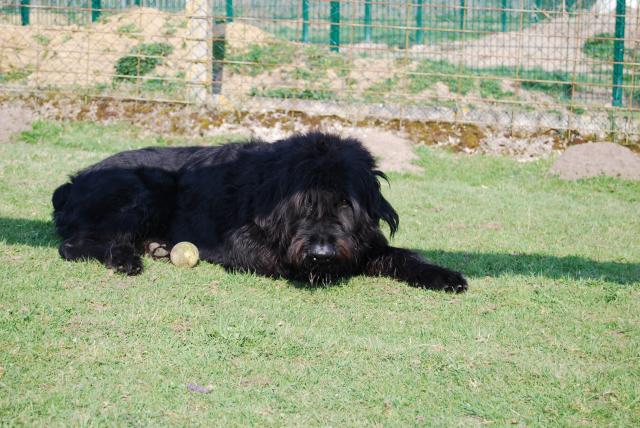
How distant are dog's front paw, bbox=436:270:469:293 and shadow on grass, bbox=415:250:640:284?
0.40 metres

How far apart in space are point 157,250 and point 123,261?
675 millimetres

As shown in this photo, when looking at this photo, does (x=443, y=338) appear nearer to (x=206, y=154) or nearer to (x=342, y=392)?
(x=342, y=392)

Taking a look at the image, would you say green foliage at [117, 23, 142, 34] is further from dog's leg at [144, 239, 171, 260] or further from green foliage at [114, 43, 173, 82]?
dog's leg at [144, 239, 171, 260]

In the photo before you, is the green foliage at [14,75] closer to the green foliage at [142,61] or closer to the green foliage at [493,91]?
the green foliage at [142,61]

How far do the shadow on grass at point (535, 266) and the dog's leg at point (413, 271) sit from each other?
43 cm

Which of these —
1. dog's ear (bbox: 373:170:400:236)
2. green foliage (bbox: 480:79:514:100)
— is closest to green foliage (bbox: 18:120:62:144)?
dog's ear (bbox: 373:170:400:236)

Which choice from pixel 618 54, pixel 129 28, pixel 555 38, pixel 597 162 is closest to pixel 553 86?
pixel 618 54

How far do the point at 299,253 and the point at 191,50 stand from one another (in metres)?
8.08

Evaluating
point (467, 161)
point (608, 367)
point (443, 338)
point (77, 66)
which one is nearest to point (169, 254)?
point (443, 338)

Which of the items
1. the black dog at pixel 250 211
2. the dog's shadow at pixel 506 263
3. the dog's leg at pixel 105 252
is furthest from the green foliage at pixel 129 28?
the dog's leg at pixel 105 252

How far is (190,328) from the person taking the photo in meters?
4.62

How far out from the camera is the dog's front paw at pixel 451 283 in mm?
5652

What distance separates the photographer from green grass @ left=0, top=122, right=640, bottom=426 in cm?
365

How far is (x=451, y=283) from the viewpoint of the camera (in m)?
5.67
